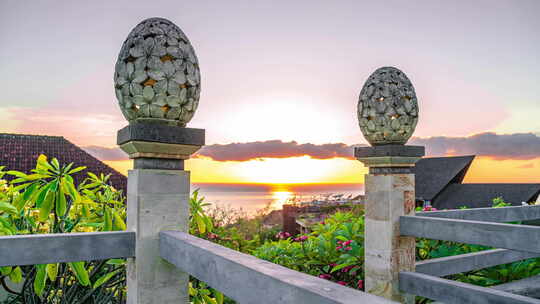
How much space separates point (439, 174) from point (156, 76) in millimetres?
23229

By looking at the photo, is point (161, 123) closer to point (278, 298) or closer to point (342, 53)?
point (278, 298)

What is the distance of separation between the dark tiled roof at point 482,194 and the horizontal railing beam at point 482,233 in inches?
712

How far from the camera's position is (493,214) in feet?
11.1

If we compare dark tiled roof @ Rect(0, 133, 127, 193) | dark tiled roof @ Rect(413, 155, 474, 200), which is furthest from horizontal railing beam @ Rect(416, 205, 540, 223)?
dark tiled roof @ Rect(413, 155, 474, 200)

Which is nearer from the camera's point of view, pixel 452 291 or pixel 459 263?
pixel 452 291

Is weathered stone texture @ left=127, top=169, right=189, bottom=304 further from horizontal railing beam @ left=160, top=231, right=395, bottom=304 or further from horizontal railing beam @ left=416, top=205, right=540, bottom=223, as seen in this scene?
horizontal railing beam @ left=416, top=205, right=540, bottom=223

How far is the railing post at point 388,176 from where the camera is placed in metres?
3.06

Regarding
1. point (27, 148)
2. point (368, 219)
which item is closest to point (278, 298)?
point (368, 219)

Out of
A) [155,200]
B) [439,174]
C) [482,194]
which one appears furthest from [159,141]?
[439,174]

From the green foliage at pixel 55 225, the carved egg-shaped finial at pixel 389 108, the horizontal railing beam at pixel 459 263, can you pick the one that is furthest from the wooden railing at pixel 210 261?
the horizontal railing beam at pixel 459 263

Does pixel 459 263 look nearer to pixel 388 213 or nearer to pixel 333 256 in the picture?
pixel 388 213

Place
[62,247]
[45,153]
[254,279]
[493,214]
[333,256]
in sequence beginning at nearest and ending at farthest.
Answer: [254,279]
[62,247]
[493,214]
[333,256]
[45,153]

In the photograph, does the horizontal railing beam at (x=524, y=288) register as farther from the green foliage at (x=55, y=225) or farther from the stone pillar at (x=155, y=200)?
the green foliage at (x=55, y=225)

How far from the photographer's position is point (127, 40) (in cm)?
205
